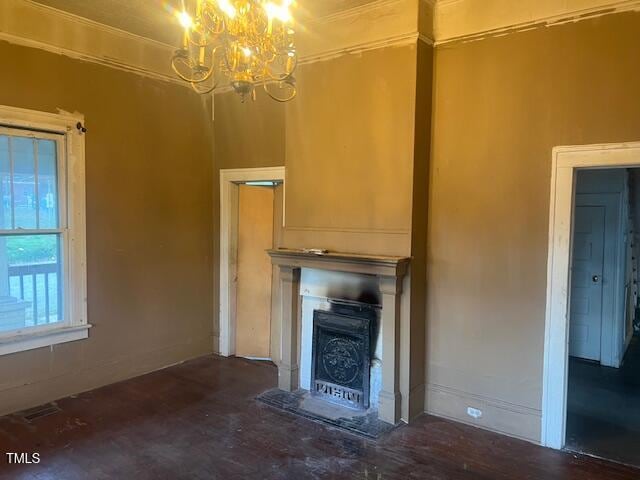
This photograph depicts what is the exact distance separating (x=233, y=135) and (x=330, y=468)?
3.31m

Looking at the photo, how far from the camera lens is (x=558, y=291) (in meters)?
3.13

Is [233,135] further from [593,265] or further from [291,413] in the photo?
[593,265]

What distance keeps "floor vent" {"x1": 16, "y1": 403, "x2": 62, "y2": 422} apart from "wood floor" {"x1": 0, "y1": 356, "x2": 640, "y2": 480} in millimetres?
18

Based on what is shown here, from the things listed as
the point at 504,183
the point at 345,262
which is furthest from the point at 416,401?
the point at 504,183

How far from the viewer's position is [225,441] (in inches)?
128

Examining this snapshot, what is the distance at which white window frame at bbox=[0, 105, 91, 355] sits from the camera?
12.2ft

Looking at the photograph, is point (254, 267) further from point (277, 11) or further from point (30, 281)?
point (277, 11)

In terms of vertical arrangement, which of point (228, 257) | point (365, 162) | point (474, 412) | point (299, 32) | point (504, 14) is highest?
point (299, 32)

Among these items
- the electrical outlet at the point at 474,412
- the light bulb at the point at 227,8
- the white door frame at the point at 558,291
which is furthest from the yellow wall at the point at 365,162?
the light bulb at the point at 227,8

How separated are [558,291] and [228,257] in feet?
10.4

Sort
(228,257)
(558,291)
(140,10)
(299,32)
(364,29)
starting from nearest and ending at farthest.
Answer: (558,291) → (364,29) → (140,10) → (299,32) → (228,257)

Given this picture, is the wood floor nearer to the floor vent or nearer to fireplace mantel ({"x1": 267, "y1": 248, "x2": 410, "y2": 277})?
the floor vent

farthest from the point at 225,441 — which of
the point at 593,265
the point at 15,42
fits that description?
the point at 593,265

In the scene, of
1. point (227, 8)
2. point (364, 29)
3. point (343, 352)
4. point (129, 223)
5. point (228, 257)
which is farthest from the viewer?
point (228, 257)
